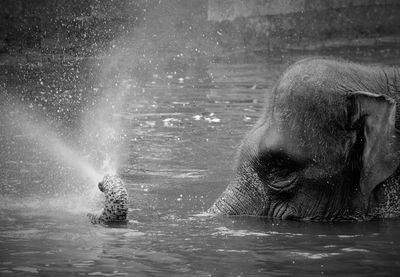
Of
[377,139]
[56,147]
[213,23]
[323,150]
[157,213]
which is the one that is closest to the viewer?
[377,139]

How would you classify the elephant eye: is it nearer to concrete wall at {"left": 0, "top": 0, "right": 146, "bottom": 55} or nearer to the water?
the water

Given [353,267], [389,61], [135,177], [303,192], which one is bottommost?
[353,267]

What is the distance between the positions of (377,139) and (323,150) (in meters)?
0.36

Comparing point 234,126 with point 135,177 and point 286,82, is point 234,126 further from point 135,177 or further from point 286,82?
point 286,82

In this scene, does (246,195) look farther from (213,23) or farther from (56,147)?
(213,23)

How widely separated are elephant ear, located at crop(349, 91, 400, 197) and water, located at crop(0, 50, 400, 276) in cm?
36

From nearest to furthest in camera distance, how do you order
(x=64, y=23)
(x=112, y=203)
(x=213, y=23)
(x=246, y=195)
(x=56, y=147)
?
1. (x=112, y=203)
2. (x=246, y=195)
3. (x=56, y=147)
4. (x=64, y=23)
5. (x=213, y=23)

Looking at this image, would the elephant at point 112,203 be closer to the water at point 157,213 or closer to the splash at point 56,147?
the water at point 157,213

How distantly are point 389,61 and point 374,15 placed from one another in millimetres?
2344

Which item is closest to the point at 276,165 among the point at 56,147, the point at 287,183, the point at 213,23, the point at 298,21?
the point at 287,183

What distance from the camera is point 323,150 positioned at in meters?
6.28

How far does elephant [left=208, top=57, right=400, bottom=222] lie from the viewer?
6.13m

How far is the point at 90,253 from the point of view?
573cm

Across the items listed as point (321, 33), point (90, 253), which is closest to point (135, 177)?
point (90, 253)
